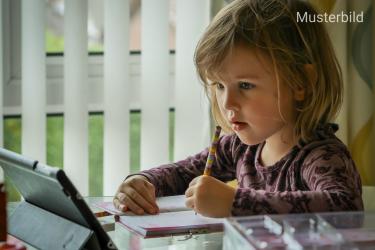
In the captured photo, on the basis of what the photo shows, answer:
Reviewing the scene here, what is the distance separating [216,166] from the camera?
57.0 inches

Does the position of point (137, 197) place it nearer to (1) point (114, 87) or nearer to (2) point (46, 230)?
(2) point (46, 230)

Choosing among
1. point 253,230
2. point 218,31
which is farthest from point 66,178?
point 218,31

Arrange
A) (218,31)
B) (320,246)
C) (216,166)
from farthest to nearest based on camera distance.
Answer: (216,166) < (218,31) < (320,246)

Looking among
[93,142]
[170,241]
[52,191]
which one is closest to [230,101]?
[170,241]

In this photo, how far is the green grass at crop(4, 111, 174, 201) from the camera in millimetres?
1927

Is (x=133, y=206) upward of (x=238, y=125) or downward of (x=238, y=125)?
downward

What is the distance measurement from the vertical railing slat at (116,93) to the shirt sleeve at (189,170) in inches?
16.8

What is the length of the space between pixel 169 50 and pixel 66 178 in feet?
3.39

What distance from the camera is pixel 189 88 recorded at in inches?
73.1

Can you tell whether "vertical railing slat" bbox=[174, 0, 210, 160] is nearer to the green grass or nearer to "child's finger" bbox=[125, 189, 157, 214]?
the green grass

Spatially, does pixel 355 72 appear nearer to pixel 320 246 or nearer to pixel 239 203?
pixel 239 203

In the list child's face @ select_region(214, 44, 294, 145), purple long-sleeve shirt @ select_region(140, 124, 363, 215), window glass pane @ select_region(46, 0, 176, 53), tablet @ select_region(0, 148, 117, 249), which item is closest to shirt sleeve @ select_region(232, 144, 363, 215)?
purple long-sleeve shirt @ select_region(140, 124, 363, 215)

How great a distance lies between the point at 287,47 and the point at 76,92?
753mm

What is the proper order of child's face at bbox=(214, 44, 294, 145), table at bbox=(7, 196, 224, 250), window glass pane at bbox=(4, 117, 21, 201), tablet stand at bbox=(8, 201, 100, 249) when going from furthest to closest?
window glass pane at bbox=(4, 117, 21, 201) < child's face at bbox=(214, 44, 294, 145) < table at bbox=(7, 196, 224, 250) < tablet stand at bbox=(8, 201, 100, 249)
